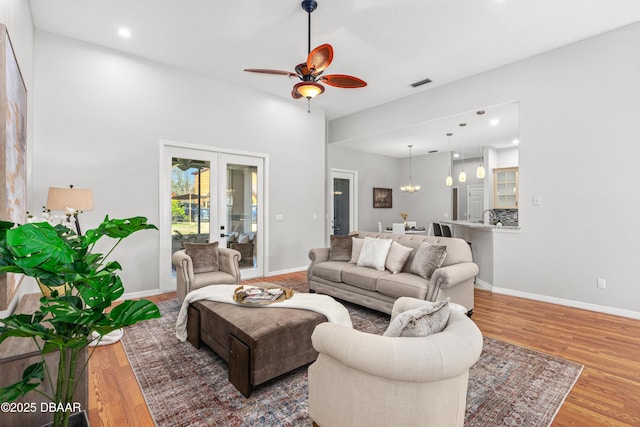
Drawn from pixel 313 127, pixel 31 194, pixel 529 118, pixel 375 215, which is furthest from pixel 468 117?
pixel 31 194

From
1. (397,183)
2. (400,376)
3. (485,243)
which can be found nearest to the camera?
(400,376)

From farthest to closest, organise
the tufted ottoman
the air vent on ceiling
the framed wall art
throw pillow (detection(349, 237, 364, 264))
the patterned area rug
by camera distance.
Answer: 1. the framed wall art
2. the air vent on ceiling
3. throw pillow (detection(349, 237, 364, 264))
4. the tufted ottoman
5. the patterned area rug

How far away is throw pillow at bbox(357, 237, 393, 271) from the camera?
380cm

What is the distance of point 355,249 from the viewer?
4.24 metres

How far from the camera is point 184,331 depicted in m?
2.89

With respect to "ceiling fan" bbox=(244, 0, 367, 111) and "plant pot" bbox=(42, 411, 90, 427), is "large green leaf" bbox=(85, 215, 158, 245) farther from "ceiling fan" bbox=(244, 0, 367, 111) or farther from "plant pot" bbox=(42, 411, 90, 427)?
"ceiling fan" bbox=(244, 0, 367, 111)

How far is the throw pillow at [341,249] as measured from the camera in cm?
436

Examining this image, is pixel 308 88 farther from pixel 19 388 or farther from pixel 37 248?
pixel 19 388

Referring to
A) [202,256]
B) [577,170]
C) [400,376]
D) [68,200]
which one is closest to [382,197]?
[577,170]

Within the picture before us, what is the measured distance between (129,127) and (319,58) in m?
2.96

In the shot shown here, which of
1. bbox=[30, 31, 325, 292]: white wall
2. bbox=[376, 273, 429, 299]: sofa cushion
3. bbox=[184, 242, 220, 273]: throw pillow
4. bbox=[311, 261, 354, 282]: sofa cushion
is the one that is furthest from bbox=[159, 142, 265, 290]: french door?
bbox=[376, 273, 429, 299]: sofa cushion

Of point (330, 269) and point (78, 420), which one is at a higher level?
point (330, 269)

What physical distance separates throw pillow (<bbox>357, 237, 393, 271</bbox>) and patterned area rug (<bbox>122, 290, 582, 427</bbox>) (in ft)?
4.51

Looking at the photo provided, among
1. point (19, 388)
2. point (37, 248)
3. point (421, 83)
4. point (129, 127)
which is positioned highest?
point (421, 83)
